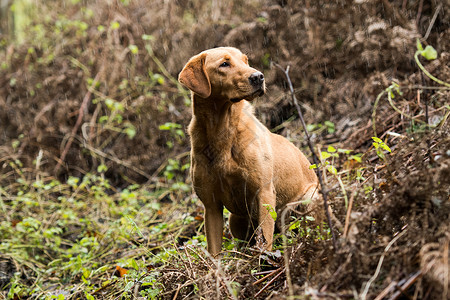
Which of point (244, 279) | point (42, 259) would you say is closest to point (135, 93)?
point (42, 259)

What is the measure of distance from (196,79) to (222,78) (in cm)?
21

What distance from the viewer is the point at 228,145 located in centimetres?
405

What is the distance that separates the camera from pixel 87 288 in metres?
4.39

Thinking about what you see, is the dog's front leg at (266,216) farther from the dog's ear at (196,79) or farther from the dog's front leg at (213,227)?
the dog's ear at (196,79)

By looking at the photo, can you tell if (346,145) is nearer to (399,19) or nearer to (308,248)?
(399,19)

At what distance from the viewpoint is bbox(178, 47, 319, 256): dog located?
3.97m

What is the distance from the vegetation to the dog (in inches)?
13.8

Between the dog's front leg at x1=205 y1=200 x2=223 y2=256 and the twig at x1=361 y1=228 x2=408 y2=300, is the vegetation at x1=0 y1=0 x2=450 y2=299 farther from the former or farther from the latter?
the dog's front leg at x1=205 y1=200 x2=223 y2=256

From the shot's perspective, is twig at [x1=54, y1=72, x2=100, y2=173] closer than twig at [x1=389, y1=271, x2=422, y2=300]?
No

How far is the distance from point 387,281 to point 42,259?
14.3 feet

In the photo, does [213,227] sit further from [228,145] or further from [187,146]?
[187,146]

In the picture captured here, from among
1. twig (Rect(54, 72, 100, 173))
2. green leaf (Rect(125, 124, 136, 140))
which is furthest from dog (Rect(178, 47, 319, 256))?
twig (Rect(54, 72, 100, 173))

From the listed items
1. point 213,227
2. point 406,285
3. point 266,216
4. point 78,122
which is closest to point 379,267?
point 406,285

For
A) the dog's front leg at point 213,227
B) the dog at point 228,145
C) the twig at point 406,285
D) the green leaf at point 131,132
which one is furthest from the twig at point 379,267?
the green leaf at point 131,132
